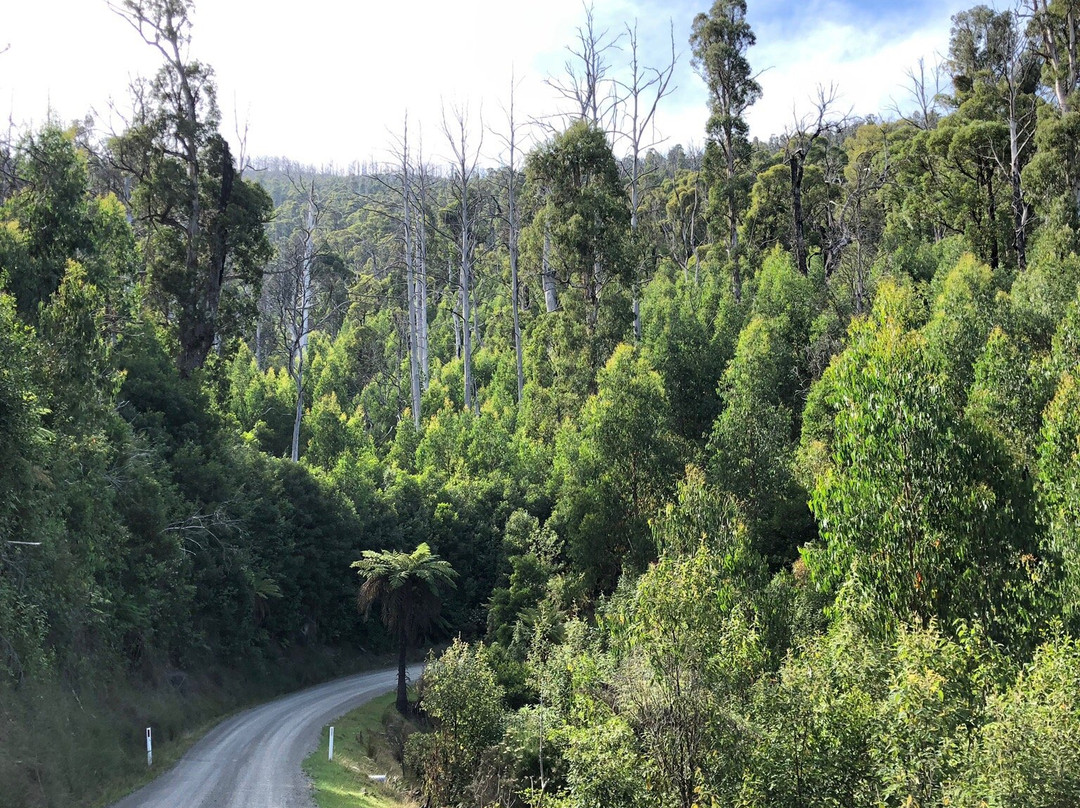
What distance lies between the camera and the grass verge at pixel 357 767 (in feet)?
57.9

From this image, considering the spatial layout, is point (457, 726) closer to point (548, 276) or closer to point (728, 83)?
point (548, 276)

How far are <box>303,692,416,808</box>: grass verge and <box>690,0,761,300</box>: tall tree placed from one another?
89.0 ft

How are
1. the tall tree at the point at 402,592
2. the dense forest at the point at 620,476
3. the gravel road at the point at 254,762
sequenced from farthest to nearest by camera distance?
the tall tree at the point at 402,592 → the gravel road at the point at 254,762 → the dense forest at the point at 620,476

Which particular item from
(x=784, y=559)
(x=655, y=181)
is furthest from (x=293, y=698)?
(x=655, y=181)

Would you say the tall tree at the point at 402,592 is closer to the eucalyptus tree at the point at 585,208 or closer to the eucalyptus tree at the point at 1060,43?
the eucalyptus tree at the point at 585,208

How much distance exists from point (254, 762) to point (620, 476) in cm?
1401

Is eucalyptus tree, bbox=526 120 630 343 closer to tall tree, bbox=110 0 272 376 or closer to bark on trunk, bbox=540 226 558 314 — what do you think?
bark on trunk, bbox=540 226 558 314

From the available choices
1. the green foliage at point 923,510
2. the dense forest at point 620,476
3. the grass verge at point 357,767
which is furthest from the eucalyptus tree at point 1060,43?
the grass verge at point 357,767

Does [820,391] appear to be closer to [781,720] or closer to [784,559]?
[784,559]

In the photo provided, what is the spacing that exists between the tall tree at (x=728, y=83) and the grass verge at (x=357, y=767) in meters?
27.1

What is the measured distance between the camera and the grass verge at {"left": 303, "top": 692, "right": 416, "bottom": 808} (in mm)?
17641

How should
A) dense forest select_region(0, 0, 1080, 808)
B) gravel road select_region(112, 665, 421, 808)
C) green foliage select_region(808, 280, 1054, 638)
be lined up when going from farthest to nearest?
gravel road select_region(112, 665, 421, 808)
green foliage select_region(808, 280, 1054, 638)
dense forest select_region(0, 0, 1080, 808)

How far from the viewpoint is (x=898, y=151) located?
4981 centimetres

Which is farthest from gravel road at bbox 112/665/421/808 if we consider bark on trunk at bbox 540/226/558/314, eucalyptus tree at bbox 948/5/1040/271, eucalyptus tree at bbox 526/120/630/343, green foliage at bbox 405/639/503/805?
eucalyptus tree at bbox 948/5/1040/271
